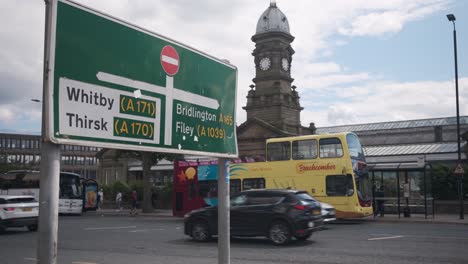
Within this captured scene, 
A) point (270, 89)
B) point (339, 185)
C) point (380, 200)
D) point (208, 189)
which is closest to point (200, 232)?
point (339, 185)

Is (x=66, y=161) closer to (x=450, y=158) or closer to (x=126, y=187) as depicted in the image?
(x=126, y=187)

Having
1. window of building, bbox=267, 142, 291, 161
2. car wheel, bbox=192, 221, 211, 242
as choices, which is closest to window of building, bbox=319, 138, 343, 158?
window of building, bbox=267, 142, 291, 161

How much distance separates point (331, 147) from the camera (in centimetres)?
2459

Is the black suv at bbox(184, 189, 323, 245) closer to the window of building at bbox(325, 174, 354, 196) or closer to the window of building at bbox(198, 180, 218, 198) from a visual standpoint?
the window of building at bbox(325, 174, 354, 196)

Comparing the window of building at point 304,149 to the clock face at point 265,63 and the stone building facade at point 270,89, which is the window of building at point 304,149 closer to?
the stone building facade at point 270,89

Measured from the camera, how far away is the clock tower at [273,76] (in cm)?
5731

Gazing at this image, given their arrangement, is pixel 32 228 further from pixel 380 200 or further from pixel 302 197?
pixel 380 200

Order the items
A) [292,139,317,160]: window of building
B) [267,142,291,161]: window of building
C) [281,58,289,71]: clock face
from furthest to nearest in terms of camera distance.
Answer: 1. [281,58,289,71]: clock face
2. [267,142,291,161]: window of building
3. [292,139,317,160]: window of building

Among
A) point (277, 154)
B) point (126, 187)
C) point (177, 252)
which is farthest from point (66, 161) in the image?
point (177, 252)

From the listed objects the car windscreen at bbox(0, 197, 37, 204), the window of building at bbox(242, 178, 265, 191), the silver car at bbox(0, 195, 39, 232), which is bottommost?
the silver car at bbox(0, 195, 39, 232)

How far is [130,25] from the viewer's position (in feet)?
11.4

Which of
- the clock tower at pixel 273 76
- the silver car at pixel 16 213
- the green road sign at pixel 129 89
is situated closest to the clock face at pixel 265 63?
the clock tower at pixel 273 76

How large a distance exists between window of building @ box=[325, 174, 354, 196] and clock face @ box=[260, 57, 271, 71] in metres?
34.7

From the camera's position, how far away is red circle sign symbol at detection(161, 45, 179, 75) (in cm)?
377
